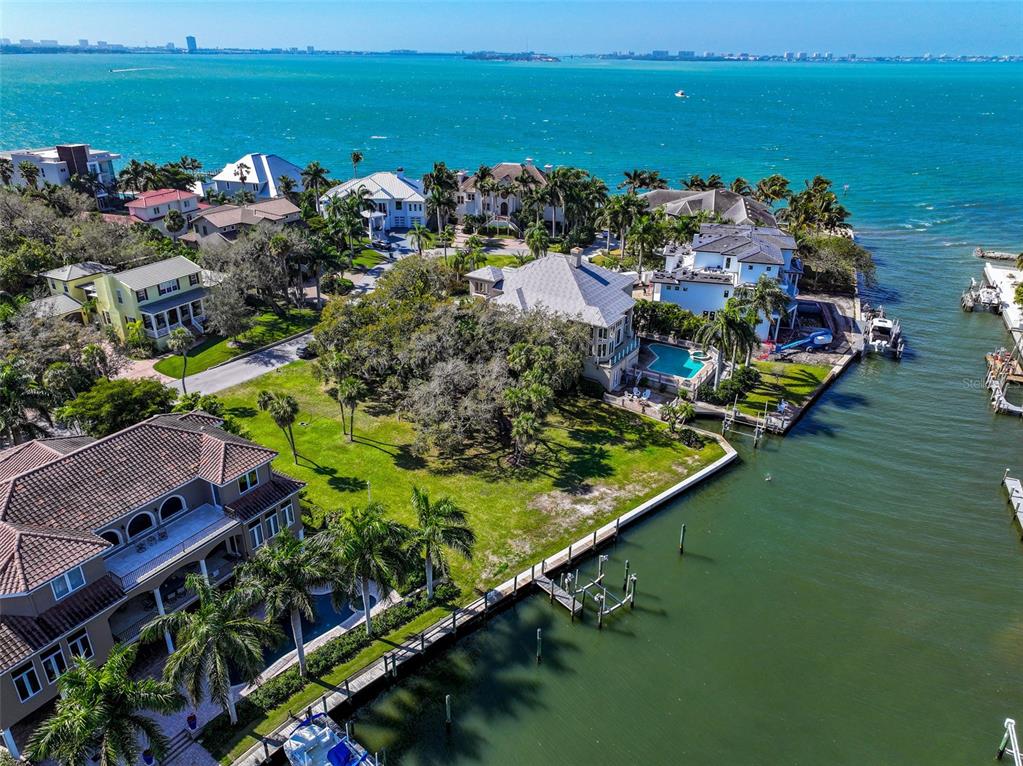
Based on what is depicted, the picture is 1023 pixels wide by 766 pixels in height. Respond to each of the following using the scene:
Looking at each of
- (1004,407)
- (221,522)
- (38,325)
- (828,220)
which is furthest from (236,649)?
(828,220)

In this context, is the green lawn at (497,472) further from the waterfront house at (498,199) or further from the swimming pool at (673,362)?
the waterfront house at (498,199)

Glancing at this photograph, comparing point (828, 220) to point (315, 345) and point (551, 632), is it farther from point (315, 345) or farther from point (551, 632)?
point (551, 632)

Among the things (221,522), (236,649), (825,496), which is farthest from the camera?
(825,496)

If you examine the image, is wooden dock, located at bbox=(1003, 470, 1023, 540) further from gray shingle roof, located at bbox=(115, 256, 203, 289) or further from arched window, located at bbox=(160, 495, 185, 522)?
gray shingle roof, located at bbox=(115, 256, 203, 289)

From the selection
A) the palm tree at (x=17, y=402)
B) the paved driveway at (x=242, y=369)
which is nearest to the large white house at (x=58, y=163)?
the paved driveway at (x=242, y=369)

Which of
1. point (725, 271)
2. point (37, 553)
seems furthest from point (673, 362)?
point (37, 553)

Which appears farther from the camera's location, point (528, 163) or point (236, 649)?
point (528, 163)
